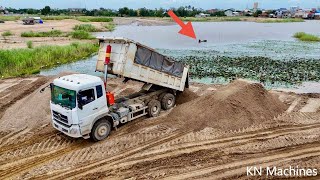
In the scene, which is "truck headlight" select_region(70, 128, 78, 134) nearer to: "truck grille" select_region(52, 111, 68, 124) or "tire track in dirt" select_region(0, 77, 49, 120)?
"truck grille" select_region(52, 111, 68, 124)

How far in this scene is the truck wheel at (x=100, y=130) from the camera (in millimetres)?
11063

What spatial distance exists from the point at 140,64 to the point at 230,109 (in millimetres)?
4319

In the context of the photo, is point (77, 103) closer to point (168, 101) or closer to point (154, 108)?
point (154, 108)

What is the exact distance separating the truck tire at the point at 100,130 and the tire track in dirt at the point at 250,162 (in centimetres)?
362

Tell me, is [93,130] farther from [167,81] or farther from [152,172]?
[167,81]

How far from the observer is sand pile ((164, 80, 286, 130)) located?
12656mm

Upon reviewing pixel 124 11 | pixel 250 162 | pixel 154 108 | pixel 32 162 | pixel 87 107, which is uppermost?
pixel 124 11

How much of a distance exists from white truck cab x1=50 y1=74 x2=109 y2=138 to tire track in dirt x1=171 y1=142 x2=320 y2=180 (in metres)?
3.68

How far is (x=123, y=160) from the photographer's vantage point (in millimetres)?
9867

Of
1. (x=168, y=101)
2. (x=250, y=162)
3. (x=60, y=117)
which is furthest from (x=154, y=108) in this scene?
(x=250, y=162)

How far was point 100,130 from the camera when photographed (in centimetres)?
1128

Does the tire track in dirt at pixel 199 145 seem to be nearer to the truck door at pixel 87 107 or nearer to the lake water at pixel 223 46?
the truck door at pixel 87 107
